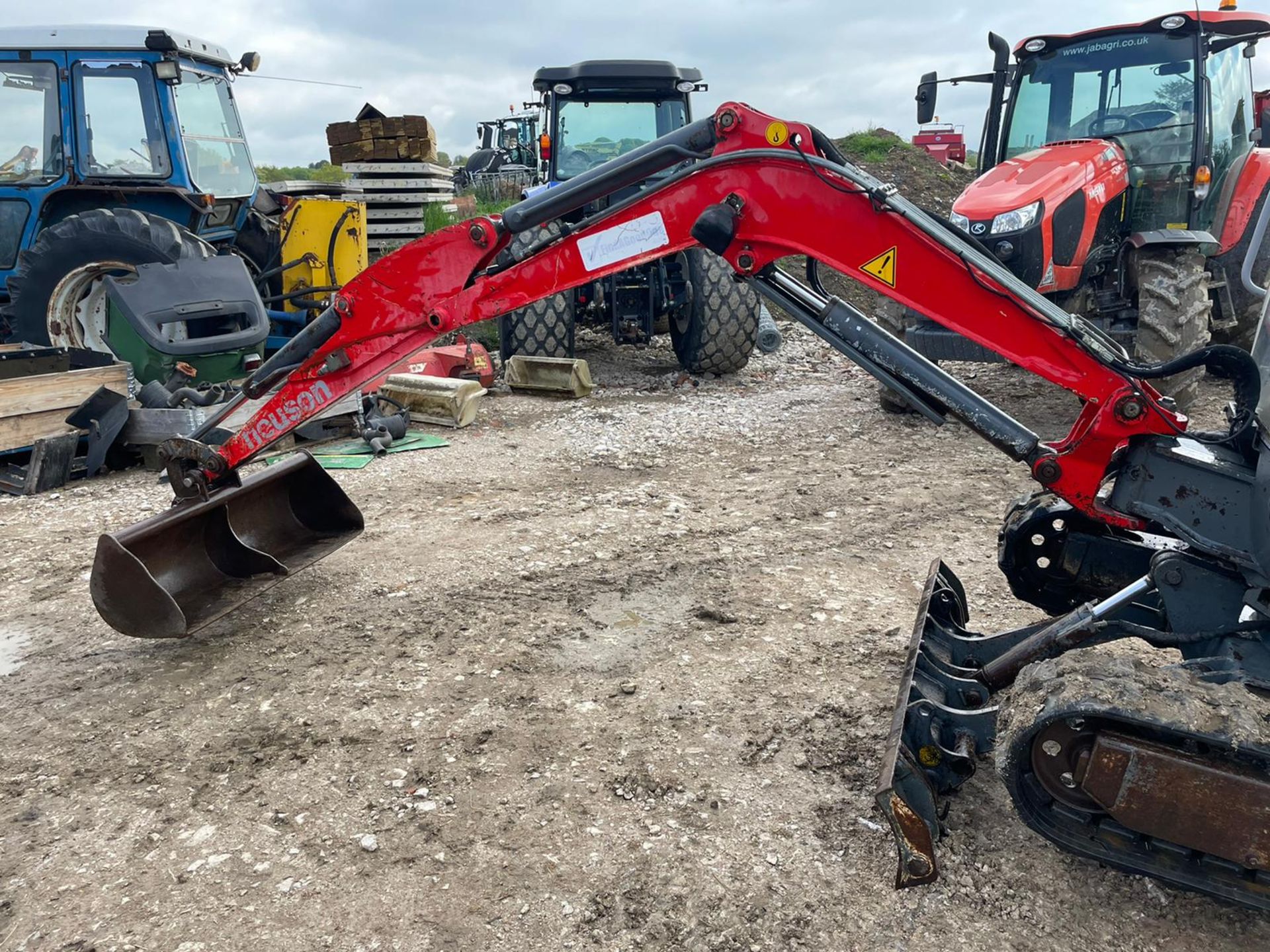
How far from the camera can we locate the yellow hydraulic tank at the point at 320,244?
8.77 metres

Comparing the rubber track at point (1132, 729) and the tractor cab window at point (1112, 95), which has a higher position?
the tractor cab window at point (1112, 95)

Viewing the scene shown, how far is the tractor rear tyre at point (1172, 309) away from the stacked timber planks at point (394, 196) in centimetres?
951

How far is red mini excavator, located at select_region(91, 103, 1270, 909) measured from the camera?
7.30 feet

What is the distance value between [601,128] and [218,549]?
6507mm

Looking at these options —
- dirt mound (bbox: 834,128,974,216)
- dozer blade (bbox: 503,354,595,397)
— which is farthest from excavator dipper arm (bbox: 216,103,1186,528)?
dirt mound (bbox: 834,128,974,216)

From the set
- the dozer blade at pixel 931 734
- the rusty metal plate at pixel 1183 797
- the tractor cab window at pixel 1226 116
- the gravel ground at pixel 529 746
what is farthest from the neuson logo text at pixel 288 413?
the tractor cab window at pixel 1226 116

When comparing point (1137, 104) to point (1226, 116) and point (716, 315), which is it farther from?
point (716, 315)

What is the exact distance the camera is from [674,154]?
3088mm

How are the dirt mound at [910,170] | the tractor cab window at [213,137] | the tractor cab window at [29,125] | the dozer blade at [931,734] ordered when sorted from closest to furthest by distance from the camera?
the dozer blade at [931,734]
the tractor cab window at [29,125]
the tractor cab window at [213,137]
the dirt mound at [910,170]

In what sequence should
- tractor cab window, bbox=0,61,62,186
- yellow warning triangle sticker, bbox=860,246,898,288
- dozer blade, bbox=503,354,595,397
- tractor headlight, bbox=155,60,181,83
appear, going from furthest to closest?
1. dozer blade, bbox=503,354,595,397
2. tractor headlight, bbox=155,60,181,83
3. tractor cab window, bbox=0,61,62,186
4. yellow warning triangle sticker, bbox=860,246,898,288

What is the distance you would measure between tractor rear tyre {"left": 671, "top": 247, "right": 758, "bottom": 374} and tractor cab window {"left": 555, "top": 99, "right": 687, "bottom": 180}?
1.50m

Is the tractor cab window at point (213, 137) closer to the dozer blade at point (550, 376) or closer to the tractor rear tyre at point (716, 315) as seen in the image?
the dozer blade at point (550, 376)

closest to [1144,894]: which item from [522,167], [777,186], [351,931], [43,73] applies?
[351,931]

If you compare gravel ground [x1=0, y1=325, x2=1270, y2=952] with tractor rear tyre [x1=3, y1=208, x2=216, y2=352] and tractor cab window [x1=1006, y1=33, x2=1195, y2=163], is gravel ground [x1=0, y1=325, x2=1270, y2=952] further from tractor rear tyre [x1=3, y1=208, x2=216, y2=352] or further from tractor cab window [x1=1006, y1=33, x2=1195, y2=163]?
tractor cab window [x1=1006, y1=33, x2=1195, y2=163]
